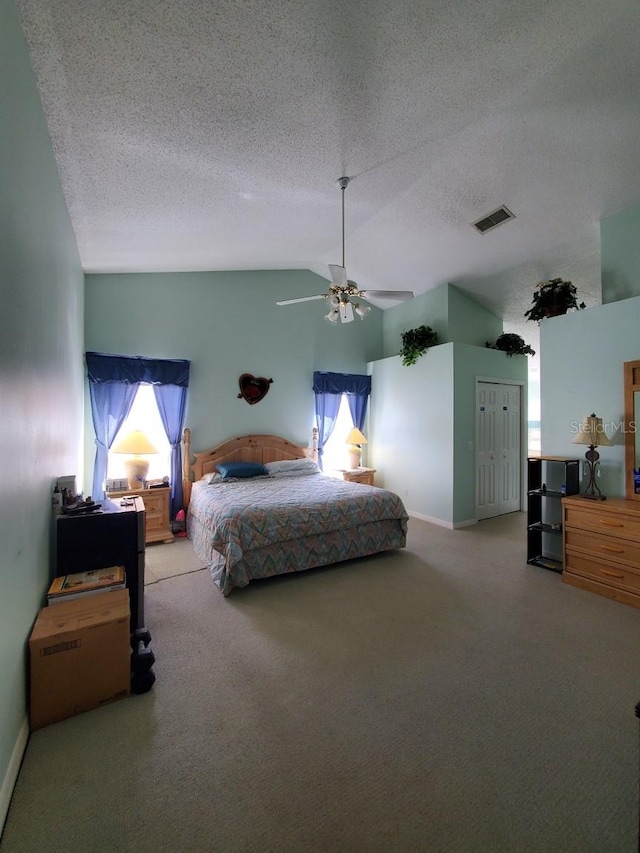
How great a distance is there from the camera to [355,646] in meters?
2.33

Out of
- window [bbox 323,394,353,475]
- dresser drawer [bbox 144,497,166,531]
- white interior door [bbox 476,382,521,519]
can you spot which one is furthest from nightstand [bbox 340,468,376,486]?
dresser drawer [bbox 144,497,166,531]

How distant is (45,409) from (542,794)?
296 centimetres

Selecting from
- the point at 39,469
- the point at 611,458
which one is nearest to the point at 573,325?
the point at 611,458

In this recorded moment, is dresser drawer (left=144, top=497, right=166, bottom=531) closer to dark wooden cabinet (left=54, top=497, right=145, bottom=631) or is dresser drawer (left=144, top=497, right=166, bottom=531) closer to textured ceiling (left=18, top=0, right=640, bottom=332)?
dark wooden cabinet (left=54, top=497, right=145, bottom=631)

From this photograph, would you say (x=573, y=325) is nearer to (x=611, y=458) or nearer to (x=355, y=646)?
(x=611, y=458)

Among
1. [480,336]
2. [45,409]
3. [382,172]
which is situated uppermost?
[382,172]

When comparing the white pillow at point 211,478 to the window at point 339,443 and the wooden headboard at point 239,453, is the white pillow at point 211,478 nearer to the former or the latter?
the wooden headboard at point 239,453

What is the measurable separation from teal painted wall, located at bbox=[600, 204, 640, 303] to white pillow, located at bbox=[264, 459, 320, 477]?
12.3 feet

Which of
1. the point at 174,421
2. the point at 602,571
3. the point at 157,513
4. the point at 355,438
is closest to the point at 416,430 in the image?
the point at 355,438

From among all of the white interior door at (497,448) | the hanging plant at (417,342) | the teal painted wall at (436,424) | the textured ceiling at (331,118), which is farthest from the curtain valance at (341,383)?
the textured ceiling at (331,118)

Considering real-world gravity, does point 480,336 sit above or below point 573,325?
above

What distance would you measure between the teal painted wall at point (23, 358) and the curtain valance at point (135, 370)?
173 cm

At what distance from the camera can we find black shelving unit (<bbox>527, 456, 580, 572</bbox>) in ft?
11.6

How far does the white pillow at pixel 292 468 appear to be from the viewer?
16.1ft
